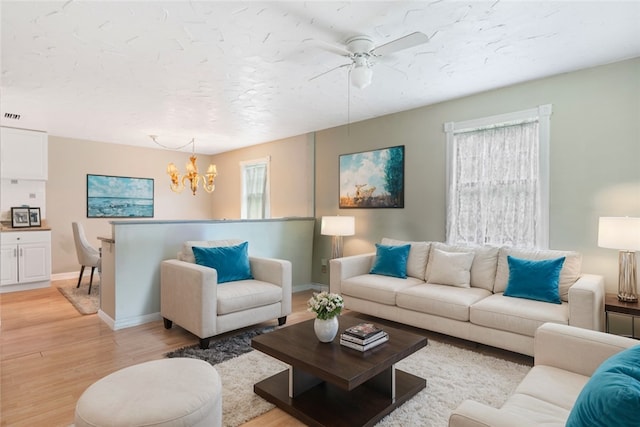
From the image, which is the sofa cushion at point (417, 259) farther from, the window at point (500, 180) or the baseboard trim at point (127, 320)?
the baseboard trim at point (127, 320)

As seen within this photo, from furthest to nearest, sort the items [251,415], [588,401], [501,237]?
[501,237], [251,415], [588,401]

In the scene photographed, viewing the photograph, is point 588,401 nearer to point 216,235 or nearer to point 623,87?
point 623,87

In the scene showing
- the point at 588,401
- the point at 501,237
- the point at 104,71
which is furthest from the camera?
the point at 501,237

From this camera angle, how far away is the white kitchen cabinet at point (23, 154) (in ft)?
16.7

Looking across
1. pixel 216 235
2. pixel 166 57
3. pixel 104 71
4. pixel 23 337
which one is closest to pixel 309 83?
pixel 166 57

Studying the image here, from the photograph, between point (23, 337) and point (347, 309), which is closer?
point (23, 337)

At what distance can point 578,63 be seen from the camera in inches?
118

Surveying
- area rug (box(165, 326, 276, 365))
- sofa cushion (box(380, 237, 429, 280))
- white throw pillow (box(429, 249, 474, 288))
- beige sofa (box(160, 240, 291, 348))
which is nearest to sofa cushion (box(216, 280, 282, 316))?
beige sofa (box(160, 240, 291, 348))

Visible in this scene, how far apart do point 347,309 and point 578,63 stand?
333 cm

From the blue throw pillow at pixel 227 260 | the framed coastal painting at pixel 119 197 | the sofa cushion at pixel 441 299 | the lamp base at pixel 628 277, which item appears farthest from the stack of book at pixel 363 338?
the framed coastal painting at pixel 119 197

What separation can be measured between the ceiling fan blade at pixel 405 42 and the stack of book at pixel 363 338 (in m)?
1.89

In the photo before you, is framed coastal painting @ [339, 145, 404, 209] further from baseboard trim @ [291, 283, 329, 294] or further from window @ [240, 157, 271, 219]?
window @ [240, 157, 271, 219]

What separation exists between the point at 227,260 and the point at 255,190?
3.15m

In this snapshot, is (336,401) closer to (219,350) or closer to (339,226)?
(219,350)
